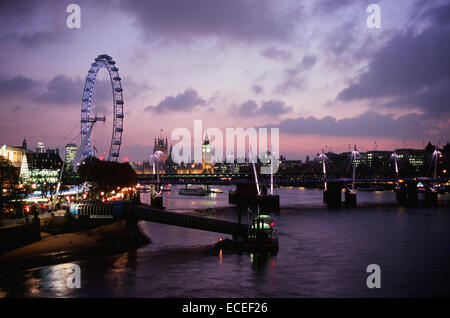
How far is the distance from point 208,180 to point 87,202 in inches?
2428

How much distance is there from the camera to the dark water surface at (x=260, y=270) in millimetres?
27469

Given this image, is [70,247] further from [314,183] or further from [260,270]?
[314,183]

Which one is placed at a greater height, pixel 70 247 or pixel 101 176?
pixel 101 176

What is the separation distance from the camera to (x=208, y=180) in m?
112

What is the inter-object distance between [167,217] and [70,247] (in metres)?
A: 9.94

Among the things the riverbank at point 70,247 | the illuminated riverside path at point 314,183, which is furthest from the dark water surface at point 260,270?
the illuminated riverside path at point 314,183

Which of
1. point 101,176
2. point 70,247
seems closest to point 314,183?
point 101,176

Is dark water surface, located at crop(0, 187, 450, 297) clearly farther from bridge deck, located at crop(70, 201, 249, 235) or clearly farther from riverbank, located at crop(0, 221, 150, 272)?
bridge deck, located at crop(70, 201, 249, 235)

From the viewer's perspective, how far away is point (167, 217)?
1778 inches

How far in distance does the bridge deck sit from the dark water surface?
188 cm
